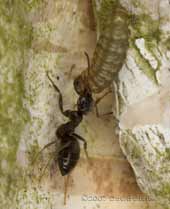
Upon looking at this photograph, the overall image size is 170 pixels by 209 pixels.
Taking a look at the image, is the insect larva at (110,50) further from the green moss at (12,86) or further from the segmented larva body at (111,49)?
the green moss at (12,86)

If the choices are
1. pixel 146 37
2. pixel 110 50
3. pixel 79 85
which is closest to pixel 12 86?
pixel 79 85

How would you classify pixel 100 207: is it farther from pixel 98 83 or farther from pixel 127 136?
pixel 98 83

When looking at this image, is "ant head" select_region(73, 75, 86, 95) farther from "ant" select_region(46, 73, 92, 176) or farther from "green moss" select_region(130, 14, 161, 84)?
"green moss" select_region(130, 14, 161, 84)

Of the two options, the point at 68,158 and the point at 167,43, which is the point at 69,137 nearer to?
the point at 68,158

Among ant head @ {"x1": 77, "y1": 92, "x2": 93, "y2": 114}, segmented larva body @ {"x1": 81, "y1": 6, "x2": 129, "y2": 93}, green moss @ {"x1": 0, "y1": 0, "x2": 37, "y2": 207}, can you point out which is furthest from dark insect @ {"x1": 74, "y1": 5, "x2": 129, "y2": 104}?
green moss @ {"x1": 0, "y1": 0, "x2": 37, "y2": 207}

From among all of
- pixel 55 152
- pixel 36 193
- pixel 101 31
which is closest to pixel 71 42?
pixel 101 31

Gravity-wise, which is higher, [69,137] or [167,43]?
[167,43]

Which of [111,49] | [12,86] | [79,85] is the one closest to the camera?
[111,49]
